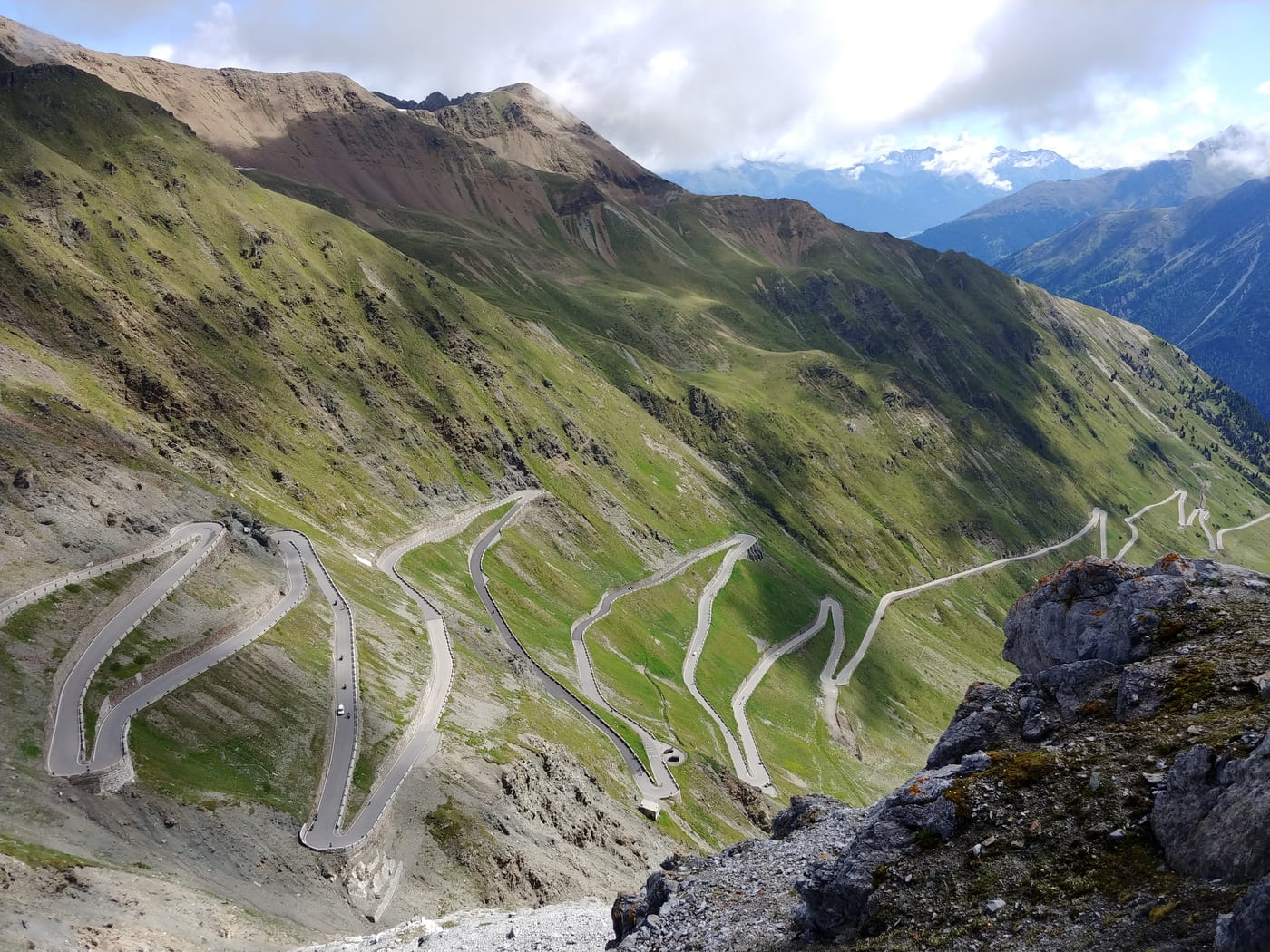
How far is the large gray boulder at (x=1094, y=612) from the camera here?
36.9m

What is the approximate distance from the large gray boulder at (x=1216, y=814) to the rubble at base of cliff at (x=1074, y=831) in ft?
0.17

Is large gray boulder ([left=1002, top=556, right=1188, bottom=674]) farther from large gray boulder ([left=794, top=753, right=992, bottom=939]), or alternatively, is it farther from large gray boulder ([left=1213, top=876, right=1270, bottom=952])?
large gray boulder ([left=1213, top=876, right=1270, bottom=952])

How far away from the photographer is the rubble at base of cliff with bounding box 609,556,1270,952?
21875 millimetres

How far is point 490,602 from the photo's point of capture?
5034 inches

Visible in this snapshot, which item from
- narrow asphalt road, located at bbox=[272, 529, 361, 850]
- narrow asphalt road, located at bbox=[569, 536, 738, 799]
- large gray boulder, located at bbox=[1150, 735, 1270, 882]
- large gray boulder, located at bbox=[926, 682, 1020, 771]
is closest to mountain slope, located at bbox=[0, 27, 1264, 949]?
narrow asphalt road, located at bbox=[272, 529, 361, 850]

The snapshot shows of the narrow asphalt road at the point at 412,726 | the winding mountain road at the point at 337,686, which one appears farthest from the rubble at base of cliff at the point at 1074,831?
the winding mountain road at the point at 337,686

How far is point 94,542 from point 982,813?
85837 mm

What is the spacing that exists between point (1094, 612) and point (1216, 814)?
70.4ft

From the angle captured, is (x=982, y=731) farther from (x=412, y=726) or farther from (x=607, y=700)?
(x=607, y=700)

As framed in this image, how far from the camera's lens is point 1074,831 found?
2522cm

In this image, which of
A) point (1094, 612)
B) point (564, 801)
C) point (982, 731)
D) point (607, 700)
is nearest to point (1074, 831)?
point (982, 731)

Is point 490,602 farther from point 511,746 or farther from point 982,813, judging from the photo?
point 982,813

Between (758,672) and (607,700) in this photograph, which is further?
(758,672)

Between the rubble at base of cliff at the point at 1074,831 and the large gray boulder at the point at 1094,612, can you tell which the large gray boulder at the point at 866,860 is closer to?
the rubble at base of cliff at the point at 1074,831
